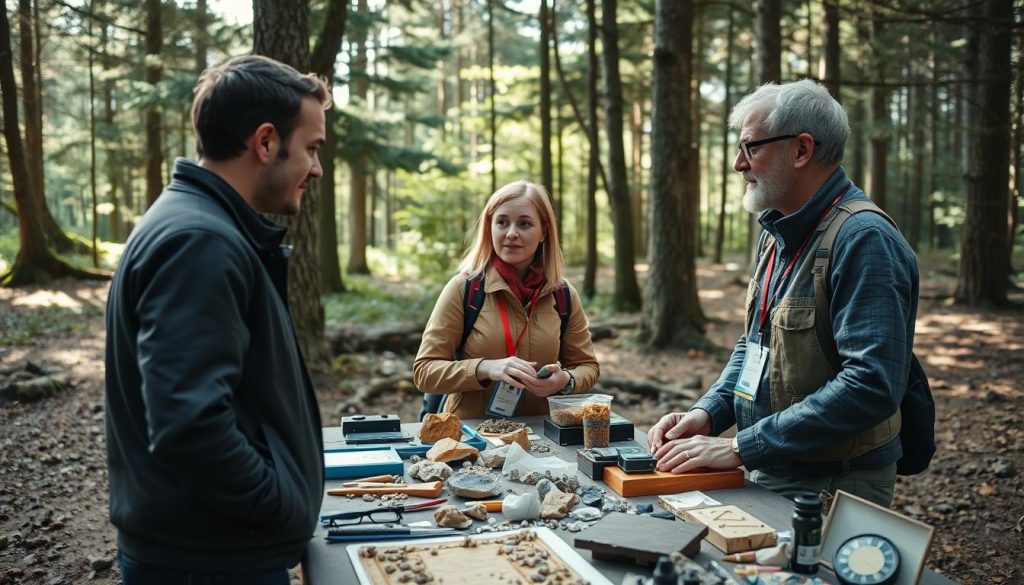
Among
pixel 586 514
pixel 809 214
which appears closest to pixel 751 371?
pixel 809 214

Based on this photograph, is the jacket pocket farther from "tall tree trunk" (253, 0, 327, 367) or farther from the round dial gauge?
"tall tree trunk" (253, 0, 327, 367)

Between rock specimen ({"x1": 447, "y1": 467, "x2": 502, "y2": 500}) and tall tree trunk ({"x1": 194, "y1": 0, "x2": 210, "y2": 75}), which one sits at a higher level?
tall tree trunk ({"x1": 194, "y1": 0, "x2": 210, "y2": 75})

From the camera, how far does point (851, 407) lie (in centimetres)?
246

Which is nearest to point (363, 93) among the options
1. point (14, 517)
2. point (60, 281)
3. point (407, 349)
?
point (60, 281)

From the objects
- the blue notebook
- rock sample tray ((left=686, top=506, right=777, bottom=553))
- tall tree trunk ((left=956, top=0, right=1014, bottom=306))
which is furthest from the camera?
tall tree trunk ((left=956, top=0, right=1014, bottom=306))

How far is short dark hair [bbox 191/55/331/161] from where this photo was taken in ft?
6.11

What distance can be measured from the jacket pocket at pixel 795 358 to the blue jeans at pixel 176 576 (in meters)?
1.76

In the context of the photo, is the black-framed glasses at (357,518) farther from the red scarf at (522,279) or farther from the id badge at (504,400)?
the red scarf at (522,279)

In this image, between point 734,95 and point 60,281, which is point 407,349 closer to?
point 60,281

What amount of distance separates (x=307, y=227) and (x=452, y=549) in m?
6.19

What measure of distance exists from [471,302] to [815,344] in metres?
1.71

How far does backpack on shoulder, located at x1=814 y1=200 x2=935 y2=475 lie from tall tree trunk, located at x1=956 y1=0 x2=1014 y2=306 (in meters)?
9.49

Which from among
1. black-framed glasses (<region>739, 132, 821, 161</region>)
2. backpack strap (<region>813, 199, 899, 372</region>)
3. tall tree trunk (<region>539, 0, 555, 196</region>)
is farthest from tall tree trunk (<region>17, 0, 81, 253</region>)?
backpack strap (<region>813, 199, 899, 372</region>)

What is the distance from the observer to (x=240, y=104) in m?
1.86
